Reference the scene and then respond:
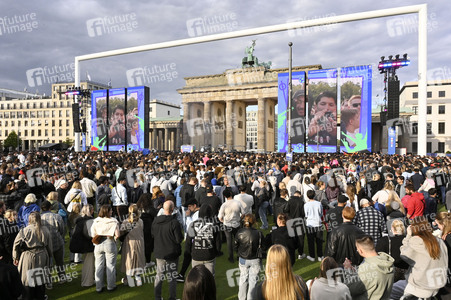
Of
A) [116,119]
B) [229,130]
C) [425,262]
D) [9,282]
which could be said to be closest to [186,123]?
[229,130]

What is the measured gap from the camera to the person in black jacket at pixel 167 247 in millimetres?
5441

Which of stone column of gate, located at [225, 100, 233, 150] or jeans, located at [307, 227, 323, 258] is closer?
jeans, located at [307, 227, 323, 258]

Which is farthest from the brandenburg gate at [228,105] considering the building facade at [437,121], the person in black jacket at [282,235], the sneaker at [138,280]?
the person in black jacket at [282,235]

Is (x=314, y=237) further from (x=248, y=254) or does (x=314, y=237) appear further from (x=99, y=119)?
(x=99, y=119)

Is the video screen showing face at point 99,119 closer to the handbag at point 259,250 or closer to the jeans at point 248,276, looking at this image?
the jeans at point 248,276

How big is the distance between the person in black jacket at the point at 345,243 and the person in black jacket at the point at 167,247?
8.53 feet

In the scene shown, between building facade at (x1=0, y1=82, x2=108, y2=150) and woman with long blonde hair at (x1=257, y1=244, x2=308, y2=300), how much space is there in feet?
325

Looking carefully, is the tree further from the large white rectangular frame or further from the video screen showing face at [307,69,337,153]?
the video screen showing face at [307,69,337,153]

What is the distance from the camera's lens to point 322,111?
3559cm

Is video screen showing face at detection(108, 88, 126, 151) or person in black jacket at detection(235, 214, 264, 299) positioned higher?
video screen showing face at detection(108, 88, 126, 151)

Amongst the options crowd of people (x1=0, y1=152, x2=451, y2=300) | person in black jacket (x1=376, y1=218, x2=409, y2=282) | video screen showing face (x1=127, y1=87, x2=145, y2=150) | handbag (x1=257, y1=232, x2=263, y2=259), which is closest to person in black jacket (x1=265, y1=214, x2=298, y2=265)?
crowd of people (x1=0, y1=152, x2=451, y2=300)

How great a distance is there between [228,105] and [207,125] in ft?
19.7

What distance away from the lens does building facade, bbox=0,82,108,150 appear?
92.7 meters

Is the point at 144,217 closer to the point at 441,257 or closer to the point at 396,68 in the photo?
the point at 441,257
